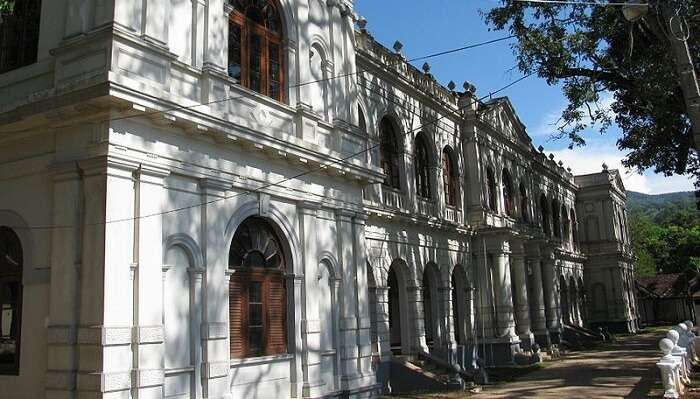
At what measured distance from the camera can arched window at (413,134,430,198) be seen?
2080 centimetres

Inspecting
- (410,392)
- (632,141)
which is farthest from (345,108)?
(632,141)

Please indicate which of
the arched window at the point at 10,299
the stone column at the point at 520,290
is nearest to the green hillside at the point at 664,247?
the stone column at the point at 520,290

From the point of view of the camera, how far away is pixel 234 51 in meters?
11.8

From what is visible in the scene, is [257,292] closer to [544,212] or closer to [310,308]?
[310,308]

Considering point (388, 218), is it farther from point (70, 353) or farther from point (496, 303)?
point (70, 353)

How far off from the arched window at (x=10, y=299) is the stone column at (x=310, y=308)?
4.95 meters

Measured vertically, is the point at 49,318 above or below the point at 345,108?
below

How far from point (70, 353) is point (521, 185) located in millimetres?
24590

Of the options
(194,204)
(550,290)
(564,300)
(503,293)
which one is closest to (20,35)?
(194,204)

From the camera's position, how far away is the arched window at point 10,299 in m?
9.52

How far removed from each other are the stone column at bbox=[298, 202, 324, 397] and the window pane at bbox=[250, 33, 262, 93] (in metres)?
2.47

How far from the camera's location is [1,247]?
10.2 meters

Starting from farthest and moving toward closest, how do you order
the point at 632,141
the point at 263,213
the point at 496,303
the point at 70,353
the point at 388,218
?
the point at 496,303 < the point at 632,141 < the point at 388,218 < the point at 263,213 < the point at 70,353

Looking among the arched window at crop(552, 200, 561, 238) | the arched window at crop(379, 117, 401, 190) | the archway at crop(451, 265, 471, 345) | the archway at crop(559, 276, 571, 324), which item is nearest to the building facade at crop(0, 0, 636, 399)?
the arched window at crop(379, 117, 401, 190)
